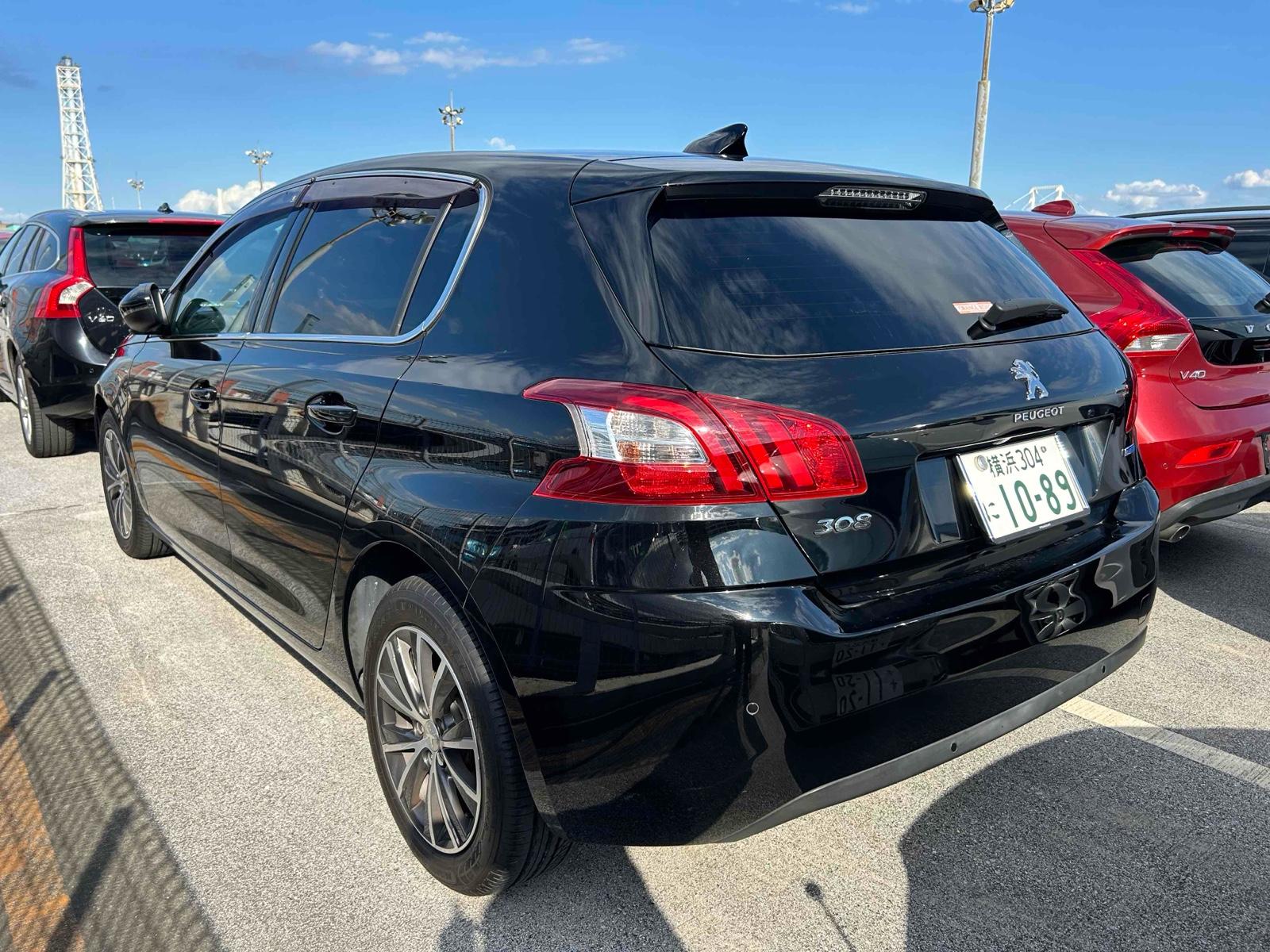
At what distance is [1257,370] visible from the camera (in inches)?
165

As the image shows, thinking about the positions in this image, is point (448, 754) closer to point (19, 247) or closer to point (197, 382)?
point (197, 382)

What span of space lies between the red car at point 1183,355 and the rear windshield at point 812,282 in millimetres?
1758

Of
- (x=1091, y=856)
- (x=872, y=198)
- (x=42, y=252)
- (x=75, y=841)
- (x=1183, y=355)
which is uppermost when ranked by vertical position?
(x=42, y=252)

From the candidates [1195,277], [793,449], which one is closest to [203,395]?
[793,449]

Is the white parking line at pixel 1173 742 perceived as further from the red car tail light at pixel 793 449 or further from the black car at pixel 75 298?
the black car at pixel 75 298

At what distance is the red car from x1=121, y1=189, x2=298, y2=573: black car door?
3.13 meters

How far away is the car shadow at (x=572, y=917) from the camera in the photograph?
2221 millimetres

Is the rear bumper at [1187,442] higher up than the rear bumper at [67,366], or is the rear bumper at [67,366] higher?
the rear bumper at [67,366]

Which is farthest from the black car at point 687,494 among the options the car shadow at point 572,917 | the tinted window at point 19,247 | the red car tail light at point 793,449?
the tinted window at point 19,247

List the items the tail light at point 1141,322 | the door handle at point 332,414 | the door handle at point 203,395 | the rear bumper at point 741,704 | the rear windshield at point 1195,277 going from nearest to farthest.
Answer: the rear bumper at point 741,704 < the door handle at point 332,414 < the door handle at point 203,395 < the tail light at point 1141,322 < the rear windshield at point 1195,277

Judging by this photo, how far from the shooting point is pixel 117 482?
15.9 feet

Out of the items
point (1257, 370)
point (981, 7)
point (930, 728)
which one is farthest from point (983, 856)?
point (981, 7)

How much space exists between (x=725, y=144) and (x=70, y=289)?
5520mm

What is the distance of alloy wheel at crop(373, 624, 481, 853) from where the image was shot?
7.47 feet
